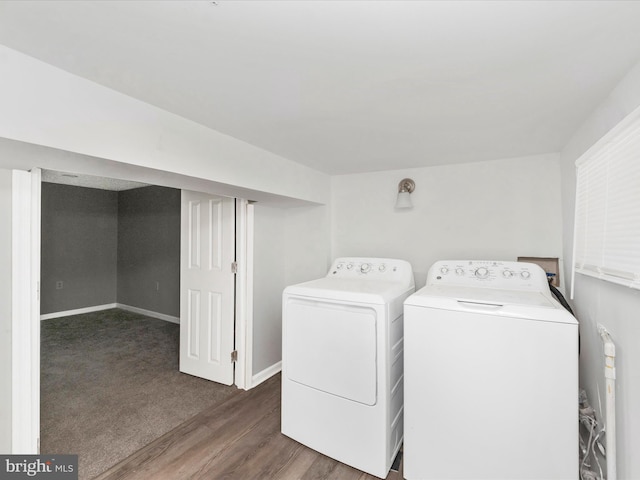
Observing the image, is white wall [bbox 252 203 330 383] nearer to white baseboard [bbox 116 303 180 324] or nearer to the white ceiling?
the white ceiling

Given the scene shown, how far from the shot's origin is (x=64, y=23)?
36.4 inches

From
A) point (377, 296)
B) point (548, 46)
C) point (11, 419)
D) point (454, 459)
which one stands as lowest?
point (454, 459)

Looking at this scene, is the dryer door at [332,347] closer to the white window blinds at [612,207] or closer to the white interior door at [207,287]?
the white interior door at [207,287]

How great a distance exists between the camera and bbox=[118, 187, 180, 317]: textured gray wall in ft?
15.7

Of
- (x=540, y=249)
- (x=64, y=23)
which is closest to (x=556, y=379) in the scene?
(x=540, y=249)

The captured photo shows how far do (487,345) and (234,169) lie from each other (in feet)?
5.79

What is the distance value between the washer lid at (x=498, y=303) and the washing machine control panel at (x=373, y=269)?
44 centimetres

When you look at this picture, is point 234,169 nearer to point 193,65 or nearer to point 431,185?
point 193,65

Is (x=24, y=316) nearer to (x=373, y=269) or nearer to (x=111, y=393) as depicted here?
(x=111, y=393)

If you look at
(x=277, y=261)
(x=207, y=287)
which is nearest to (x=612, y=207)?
(x=277, y=261)

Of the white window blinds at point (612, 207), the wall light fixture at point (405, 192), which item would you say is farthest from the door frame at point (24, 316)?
the white window blinds at point (612, 207)

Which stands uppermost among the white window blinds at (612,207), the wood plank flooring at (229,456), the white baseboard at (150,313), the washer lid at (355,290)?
the white window blinds at (612,207)
